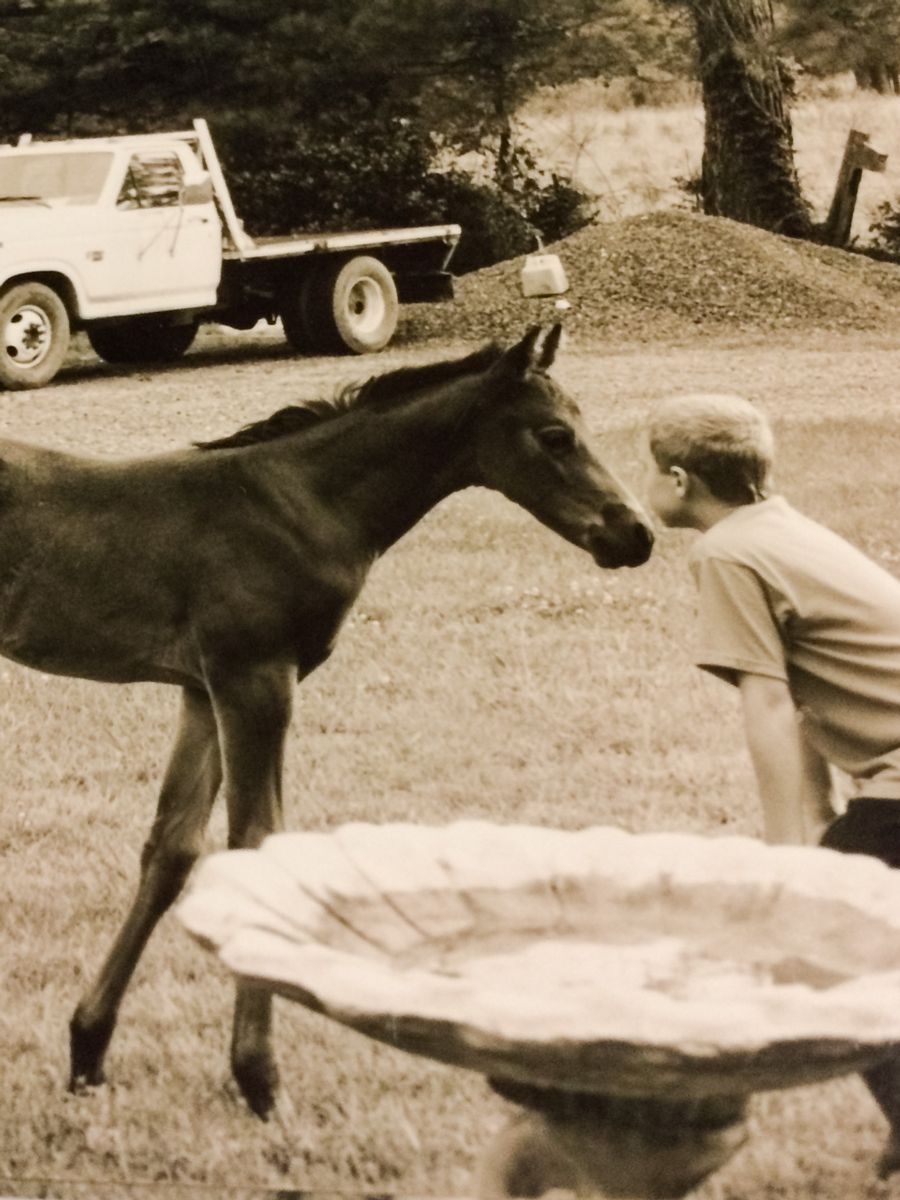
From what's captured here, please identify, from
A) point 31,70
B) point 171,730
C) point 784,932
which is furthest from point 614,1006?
point 31,70

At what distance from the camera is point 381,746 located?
319 centimetres

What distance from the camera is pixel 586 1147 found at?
196cm

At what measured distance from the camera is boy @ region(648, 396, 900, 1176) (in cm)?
237

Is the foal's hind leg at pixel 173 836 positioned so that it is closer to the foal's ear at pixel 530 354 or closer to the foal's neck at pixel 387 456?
the foal's neck at pixel 387 456

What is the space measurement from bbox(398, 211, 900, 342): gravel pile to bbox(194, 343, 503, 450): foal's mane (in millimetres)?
426

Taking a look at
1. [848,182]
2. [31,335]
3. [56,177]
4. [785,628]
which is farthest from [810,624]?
[56,177]

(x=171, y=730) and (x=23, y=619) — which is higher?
(x=23, y=619)

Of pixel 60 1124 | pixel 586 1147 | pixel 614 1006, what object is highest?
pixel 614 1006

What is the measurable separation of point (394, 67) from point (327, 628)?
1073mm

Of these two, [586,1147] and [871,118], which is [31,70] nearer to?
[871,118]

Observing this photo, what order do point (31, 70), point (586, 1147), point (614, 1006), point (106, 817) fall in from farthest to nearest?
point (31, 70) < point (106, 817) < point (586, 1147) < point (614, 1006)

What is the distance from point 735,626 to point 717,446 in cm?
29

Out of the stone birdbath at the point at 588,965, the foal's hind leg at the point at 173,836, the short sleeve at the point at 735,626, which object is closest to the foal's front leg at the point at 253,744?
the foal's hind leg at the point at 173,836

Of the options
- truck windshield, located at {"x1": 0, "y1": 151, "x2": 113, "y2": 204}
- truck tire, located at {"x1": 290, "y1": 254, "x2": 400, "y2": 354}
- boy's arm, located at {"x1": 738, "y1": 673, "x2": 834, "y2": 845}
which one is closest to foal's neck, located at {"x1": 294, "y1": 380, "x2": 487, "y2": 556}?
truck tire, located at {"x1": 290, "y1": 254, "x2": 400, "y2": 354}
